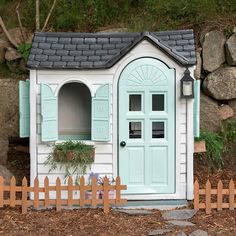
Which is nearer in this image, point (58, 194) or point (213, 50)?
point (58, 194)

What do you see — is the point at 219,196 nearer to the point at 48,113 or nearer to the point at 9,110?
the point at 48,113

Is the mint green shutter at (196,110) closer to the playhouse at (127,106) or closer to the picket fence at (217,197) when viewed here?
the playhouse at (127,106)

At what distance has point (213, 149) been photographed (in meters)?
10.3

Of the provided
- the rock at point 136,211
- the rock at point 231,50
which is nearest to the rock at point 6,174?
the rock at point 136,211

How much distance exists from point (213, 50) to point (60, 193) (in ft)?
14.7

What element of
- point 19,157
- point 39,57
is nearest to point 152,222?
point 39,57

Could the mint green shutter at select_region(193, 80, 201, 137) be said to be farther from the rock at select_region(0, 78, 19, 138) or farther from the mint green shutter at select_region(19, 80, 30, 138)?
the rock at select_region(0, 78, 19, 138)

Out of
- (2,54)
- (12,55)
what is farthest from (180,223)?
(2,54)

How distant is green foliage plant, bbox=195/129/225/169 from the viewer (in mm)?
10266

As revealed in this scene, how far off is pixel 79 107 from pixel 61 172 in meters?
1.45

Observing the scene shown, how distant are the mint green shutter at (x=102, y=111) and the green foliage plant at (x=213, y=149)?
7.97 ft

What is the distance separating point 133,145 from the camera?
27.5 feet

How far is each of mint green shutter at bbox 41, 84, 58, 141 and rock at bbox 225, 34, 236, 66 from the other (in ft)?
13.0

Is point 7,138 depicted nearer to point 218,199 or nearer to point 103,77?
point 103,77
